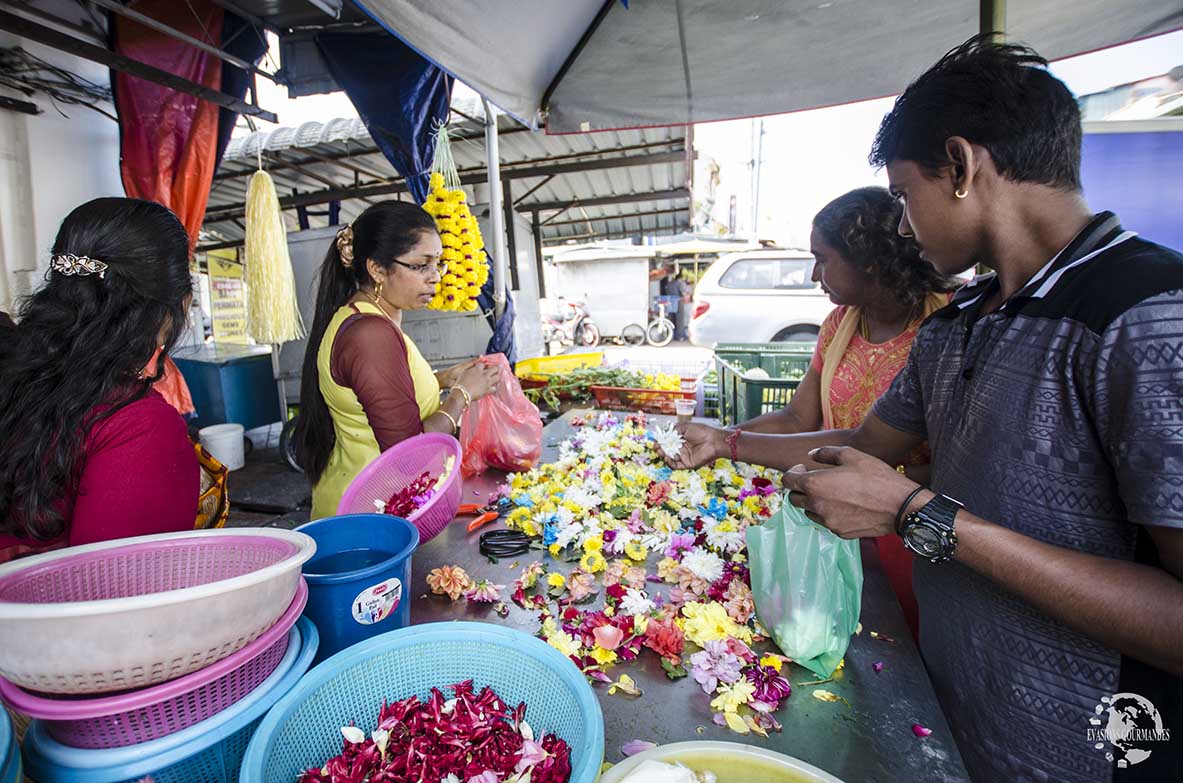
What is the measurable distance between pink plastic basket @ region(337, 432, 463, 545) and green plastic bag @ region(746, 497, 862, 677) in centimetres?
108

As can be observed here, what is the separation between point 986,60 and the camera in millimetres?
1250

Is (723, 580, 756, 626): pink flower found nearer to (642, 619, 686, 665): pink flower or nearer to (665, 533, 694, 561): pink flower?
(642, 619, 686, 665): pink flower

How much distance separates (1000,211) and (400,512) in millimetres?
1939

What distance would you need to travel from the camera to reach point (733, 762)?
0.95 meters

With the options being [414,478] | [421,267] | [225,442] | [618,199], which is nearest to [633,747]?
[414,478]

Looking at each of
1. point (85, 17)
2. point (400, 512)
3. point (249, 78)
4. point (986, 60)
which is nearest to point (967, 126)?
point (986, 60)

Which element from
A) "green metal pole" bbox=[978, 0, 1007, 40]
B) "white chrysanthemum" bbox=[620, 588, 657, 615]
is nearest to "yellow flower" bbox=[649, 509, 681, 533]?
"white chrysanthemum" bbox=[620, 588, 657, 615]

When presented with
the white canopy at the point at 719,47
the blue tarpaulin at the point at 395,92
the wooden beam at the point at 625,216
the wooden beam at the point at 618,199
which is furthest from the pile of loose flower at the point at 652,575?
the wooden beam at the point at 625,216

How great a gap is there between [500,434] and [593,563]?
4.38 feet

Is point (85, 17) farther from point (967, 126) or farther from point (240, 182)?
point (967, 126)

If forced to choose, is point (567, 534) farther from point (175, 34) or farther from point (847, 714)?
point (175, 34)

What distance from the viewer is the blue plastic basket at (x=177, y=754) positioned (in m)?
0.79

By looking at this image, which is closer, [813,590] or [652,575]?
[813,590]

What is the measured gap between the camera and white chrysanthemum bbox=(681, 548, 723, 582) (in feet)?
6.12
